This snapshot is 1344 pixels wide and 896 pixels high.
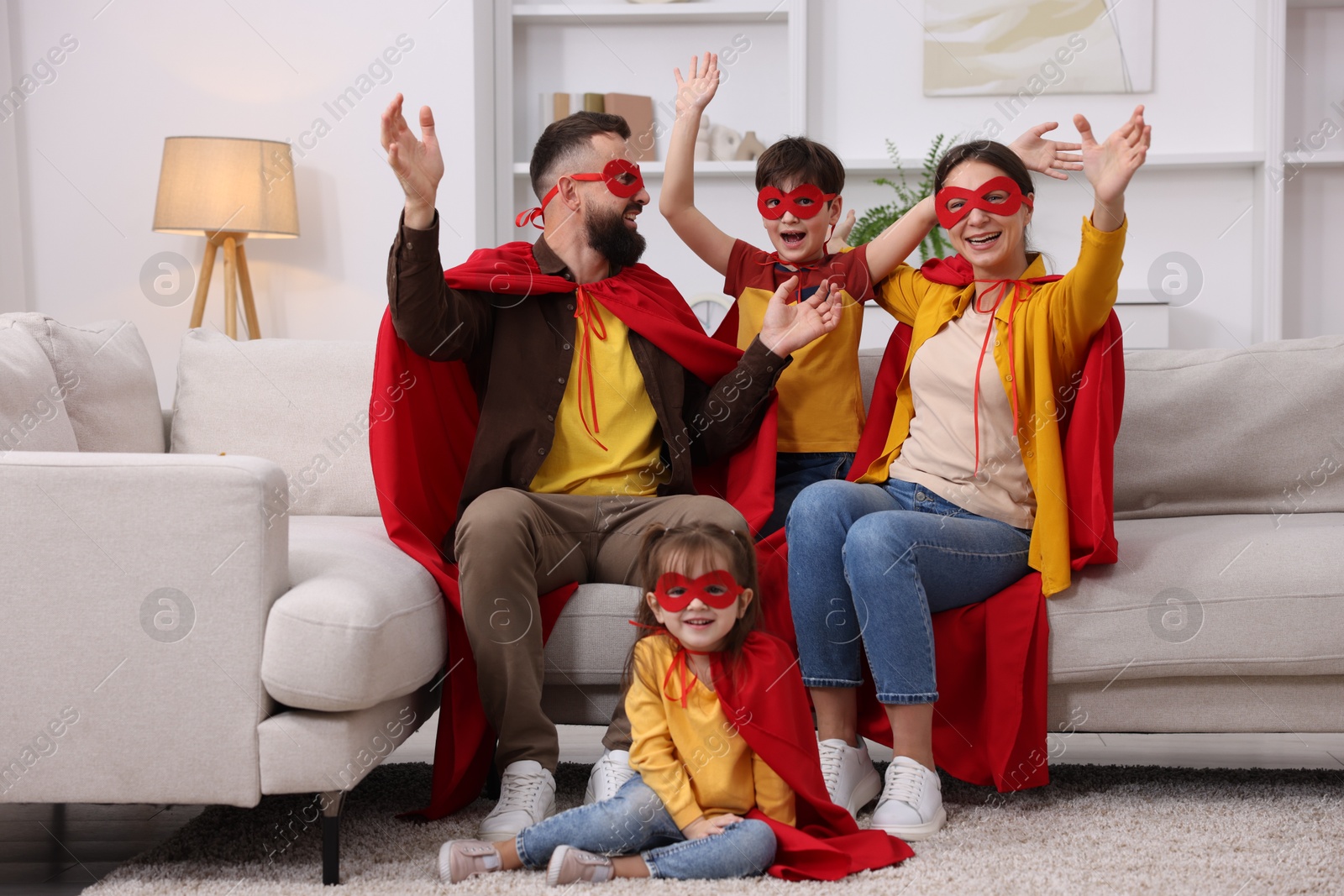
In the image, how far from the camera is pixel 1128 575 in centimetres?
192

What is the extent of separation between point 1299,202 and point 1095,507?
9.82 feet

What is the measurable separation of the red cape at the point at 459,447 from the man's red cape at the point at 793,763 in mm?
411

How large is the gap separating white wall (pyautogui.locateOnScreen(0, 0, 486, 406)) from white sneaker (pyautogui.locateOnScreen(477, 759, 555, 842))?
2.51 metres

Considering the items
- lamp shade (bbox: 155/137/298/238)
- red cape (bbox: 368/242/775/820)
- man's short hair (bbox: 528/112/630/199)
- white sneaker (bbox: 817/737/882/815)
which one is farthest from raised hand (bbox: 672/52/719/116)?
lamp shade (bbox: 155/137/298/238)

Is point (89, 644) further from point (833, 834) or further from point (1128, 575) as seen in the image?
point (1128, 575)

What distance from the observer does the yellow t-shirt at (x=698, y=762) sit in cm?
161

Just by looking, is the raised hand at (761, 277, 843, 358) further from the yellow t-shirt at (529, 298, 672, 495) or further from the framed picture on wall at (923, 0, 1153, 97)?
the framed picture on wall at (923, 0, 1153, 97)

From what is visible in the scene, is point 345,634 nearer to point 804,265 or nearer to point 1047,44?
point 804,265

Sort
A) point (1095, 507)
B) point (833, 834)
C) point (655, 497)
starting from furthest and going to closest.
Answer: point (655, 497)
point (1095, 507)
point (833, 834)

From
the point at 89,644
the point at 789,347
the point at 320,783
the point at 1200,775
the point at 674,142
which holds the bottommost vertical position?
the point at 1200,775

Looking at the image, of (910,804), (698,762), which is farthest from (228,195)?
(910,804)

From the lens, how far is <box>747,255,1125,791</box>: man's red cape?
1.89 meters

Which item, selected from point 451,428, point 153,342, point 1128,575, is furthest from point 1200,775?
point 153,342

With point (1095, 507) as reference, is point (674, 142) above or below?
above
